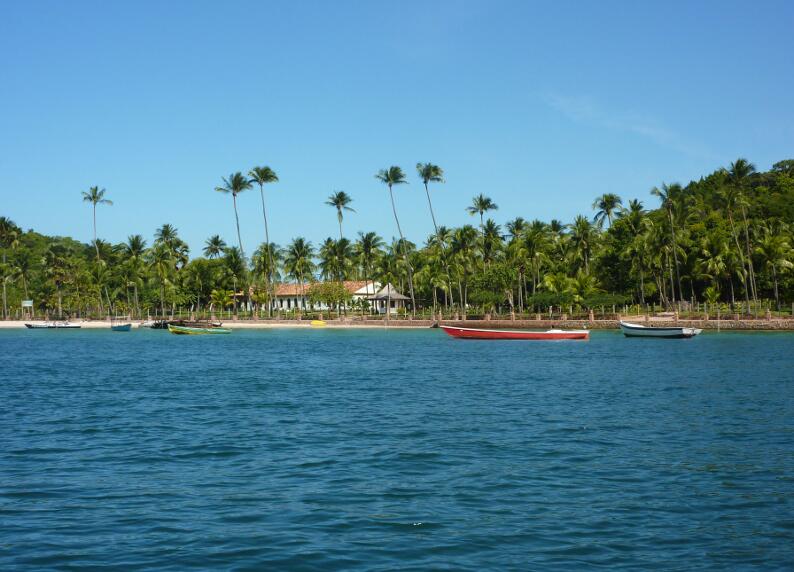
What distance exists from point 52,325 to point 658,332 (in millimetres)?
96560

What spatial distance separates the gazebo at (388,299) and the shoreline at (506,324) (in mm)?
5158

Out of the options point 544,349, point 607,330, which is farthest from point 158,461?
point 607,330

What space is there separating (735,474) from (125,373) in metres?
34.9

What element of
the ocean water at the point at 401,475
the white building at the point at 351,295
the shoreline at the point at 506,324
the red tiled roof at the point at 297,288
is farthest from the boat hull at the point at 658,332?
the red tiled roof at the point at 297,288

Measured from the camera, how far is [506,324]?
97812mm

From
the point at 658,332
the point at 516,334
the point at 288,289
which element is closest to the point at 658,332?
the point at 658,332

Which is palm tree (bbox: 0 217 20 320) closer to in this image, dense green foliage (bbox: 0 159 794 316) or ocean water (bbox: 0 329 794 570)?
dense green foliage (bbox: 0 159 794 316)

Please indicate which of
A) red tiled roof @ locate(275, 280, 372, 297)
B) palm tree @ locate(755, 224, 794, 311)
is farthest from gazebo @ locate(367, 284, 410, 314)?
palm tree @ locate(755, 224, 794, 311)

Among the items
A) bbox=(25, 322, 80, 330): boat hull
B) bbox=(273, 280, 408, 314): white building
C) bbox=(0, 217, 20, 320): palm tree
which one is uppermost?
bbox=(0, 217, 20, 320): palm tree

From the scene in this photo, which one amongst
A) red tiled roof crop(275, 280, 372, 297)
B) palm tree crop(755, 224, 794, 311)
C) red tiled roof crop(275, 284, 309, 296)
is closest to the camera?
palm tree crop(755, 224, 794, 311)

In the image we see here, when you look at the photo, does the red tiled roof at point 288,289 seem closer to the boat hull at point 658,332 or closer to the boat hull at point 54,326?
the boat hull at point 54,326

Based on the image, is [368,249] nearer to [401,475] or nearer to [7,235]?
[7,235]

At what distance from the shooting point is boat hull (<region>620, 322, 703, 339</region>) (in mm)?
73000

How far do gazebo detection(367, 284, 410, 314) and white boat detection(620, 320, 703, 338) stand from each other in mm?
45360
